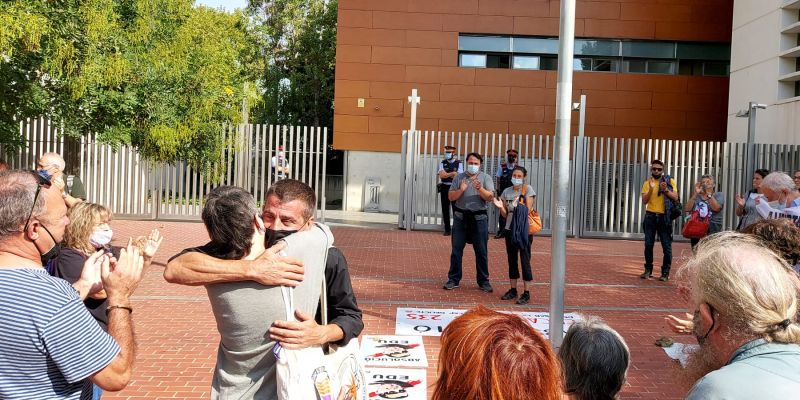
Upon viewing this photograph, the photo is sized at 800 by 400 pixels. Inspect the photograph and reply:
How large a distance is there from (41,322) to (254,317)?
0.83 m

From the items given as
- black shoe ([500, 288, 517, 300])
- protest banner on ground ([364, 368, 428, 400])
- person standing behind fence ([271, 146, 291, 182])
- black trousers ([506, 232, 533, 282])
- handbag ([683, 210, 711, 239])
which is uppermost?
person standing behind fence ([271, 146, 291, 182])

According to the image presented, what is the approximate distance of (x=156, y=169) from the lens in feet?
58.8

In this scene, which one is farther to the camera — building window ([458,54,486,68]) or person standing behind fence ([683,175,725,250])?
building window ([458,54,486,68])

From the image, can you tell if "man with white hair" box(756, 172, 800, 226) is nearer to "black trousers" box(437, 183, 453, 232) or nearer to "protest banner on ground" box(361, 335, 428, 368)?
"protest banner on ground" box(361, 335, 428, 368)

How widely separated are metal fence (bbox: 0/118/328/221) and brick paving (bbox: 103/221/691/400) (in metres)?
2.13

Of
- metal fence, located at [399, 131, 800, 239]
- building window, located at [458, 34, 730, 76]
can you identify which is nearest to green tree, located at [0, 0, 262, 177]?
metal fence, located at [399, 131, 800, 239]

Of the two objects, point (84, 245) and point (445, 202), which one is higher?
point (84, 245)

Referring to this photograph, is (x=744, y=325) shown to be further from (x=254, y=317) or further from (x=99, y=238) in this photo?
(x=99, y=238)

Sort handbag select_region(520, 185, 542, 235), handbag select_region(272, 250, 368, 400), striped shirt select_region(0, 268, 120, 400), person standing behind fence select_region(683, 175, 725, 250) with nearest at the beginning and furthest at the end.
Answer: striped shirt select_region(0, 268, 120, 400)
handbag select_region(272, 250, 368, 400)
handbag select_region(520, 185, 542, 235)
person standing behind fence select_region(683, 175, 725, 250)

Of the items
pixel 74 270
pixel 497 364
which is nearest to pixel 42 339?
pixel 497 364

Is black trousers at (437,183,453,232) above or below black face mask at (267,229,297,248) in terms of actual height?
below

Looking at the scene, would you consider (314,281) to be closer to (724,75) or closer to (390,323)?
(390,323)

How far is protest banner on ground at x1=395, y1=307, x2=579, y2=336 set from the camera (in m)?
7.35

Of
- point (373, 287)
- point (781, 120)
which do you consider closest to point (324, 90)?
point (781, 120)
